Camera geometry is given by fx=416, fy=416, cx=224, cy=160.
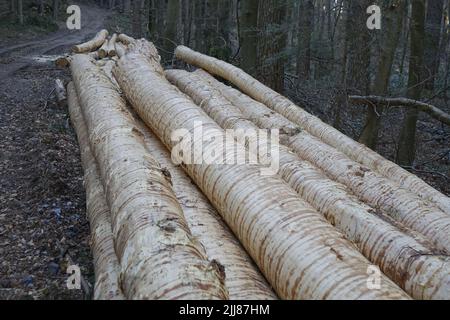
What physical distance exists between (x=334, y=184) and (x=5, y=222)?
315 centimetres

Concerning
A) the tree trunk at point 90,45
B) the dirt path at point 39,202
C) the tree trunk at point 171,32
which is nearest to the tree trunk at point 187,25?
the tree trunk at point 171,32

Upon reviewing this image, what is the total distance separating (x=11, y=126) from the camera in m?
6.95

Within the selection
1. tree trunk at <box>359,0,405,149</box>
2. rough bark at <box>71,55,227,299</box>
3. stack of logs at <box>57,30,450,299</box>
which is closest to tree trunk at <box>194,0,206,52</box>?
tree trunk at <box>359,0,405,149</box>

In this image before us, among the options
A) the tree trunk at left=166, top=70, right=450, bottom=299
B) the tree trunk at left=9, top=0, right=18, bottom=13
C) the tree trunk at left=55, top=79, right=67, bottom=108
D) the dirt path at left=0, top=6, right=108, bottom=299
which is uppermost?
the tree trunk at left=9, top=0, right=18, bottom=13

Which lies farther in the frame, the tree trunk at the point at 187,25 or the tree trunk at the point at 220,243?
the tree trunk at the point at 187,25

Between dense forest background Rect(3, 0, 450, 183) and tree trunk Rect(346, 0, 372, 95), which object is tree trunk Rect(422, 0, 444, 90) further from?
tree trunk Rect(346, 0, 372, 95)

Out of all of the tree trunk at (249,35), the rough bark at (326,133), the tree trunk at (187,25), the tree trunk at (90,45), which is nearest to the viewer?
the rough bark at (326,133)

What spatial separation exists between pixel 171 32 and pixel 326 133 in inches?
297

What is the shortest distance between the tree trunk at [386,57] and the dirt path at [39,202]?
172 inches

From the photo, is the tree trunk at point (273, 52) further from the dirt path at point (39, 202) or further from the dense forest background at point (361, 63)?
the dirt path at point (39, 202)

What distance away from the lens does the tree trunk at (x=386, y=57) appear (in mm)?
6109

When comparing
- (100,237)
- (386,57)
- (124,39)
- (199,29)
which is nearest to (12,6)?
(199,29)

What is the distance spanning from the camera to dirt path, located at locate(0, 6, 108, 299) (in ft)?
10.8

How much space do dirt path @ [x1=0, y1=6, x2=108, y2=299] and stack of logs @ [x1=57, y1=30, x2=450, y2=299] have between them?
0.37 metres
